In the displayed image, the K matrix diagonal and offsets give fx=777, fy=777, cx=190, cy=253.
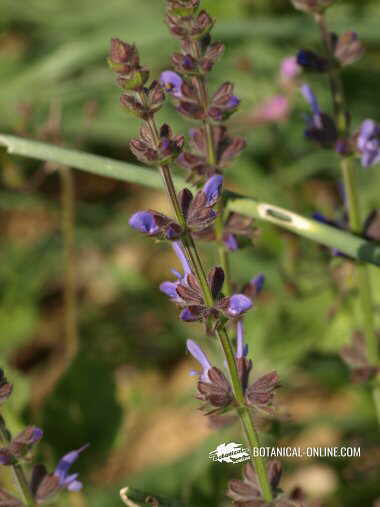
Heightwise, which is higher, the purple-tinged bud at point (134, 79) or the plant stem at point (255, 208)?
the purple-tinged bud at point (134, 79)

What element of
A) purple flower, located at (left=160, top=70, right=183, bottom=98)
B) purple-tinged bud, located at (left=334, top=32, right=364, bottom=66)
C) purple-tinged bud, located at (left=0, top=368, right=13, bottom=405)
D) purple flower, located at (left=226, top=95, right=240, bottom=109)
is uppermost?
purple flower, located at (left=160, top=70, right=183, bottom=98)

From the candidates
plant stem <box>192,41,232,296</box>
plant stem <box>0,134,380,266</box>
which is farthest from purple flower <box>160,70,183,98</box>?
plant stem <box>0,134,380,266</box>

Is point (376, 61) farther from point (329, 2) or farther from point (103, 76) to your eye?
point (329, 2)

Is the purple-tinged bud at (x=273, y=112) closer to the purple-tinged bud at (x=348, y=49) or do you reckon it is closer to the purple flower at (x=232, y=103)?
the purple-tinged bud at (x=348, y=49)

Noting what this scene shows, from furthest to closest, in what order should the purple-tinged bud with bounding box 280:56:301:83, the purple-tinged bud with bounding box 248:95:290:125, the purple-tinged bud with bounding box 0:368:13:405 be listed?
the purple-tinged bud with bounding box 248:95:290:125 → the purple-tinged bud with bounding box 280:56:301:83 → the purple-tinged bud with bounding box 0:368:13:405

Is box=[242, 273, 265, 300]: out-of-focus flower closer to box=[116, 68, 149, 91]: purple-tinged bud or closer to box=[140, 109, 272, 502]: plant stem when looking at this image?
box=[140, 109, 272, 502]: plant stem

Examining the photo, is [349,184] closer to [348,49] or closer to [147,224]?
A: [348,49]

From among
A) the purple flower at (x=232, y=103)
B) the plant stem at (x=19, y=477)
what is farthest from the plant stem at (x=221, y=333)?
the plant stem at (x=19, y=477)
